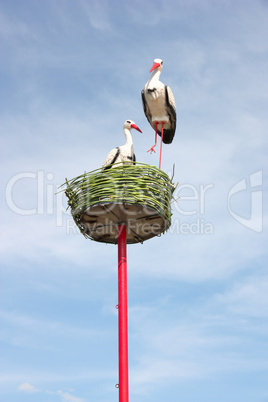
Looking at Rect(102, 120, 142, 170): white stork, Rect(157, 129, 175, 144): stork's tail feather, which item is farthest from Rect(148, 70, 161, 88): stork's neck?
Rect(102, 120, 142, 170): white stork

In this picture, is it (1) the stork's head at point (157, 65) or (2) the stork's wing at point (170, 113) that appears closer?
(2) the stork's wing at point (170, 113)

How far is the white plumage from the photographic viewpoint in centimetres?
974

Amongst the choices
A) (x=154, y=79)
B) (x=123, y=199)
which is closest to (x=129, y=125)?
(x=154, y=79)

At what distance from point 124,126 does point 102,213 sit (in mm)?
1934

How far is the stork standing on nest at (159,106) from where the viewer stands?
384 inches

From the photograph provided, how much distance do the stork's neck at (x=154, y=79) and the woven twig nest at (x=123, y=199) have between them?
2.12 meters

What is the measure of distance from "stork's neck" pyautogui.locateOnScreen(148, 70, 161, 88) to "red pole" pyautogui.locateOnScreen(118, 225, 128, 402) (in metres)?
2.73

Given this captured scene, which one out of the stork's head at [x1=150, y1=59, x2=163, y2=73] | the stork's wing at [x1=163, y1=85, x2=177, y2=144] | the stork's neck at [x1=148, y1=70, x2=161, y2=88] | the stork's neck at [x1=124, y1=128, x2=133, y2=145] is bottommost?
the stork's neck at [x1=124, y1=128, x2=133, y2=145]

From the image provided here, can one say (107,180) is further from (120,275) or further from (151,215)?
(120,275)

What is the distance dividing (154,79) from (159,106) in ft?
2.01

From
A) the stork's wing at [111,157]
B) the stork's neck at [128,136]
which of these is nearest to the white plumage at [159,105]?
the stork's neck at [128,136]

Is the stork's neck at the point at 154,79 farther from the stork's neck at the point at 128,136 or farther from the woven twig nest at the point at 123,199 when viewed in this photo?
the woven twig nest at the point at 123,199

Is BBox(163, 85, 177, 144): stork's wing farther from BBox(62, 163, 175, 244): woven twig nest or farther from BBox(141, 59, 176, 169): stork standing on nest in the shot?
BBox(62, 163, 175, 244): woven twig nest

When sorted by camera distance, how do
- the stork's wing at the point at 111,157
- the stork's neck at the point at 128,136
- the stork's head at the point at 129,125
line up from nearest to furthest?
1. the stork's wing at the point at 111,157
2. the stork's neck at the point at 128,136
3. the stork's head at the point at 129,125
